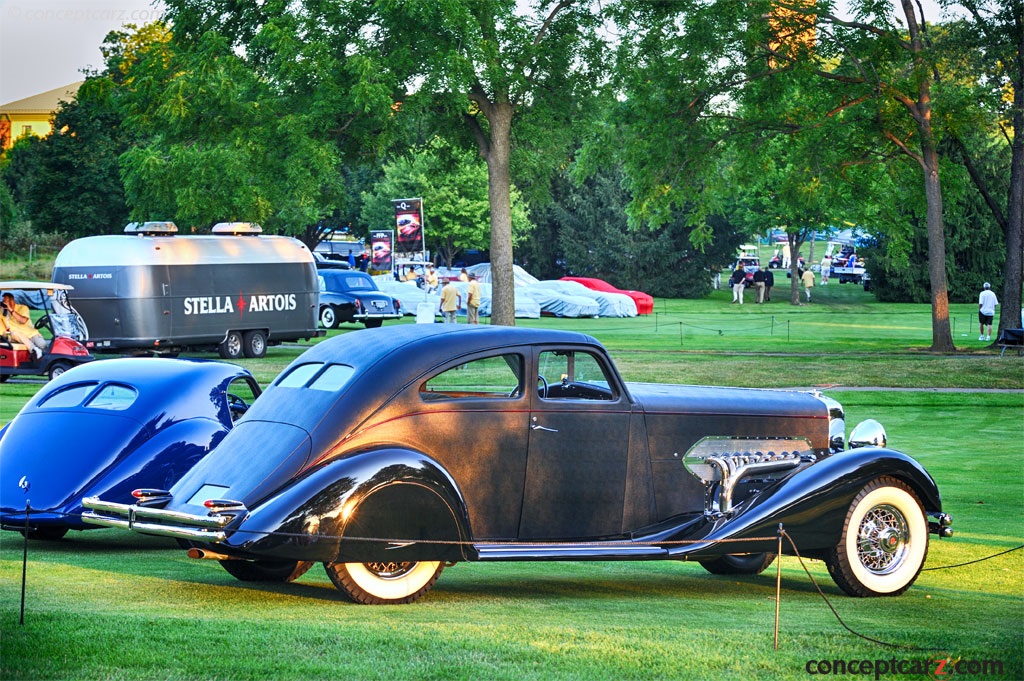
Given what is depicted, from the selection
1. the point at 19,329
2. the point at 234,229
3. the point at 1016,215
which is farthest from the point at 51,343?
the point at 1016,215

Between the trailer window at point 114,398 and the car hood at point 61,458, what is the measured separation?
0.14m

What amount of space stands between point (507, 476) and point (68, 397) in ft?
14.0

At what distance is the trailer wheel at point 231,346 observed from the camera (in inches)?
1334

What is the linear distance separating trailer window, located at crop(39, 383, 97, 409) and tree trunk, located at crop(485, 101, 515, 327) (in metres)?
24.8

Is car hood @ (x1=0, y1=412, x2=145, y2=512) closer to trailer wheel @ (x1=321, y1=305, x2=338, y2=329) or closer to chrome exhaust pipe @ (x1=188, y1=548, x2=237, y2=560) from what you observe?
chrome exhaust pipe @ (x1=188, y1=548, x2=237, y2=560)

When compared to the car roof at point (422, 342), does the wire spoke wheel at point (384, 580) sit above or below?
below

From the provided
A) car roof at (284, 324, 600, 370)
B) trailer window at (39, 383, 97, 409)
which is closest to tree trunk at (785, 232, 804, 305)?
trailer window at (39, 383, 97, 409)

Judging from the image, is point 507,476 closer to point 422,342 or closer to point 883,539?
point 422,342

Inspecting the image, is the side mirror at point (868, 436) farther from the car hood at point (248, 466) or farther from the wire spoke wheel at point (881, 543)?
the car hood at point (248, 466)

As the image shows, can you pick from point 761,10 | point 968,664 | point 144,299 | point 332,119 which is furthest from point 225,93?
point 968,664

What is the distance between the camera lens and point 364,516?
294 inches

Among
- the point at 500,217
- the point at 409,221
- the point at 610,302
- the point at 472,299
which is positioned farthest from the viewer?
the point at 610,302

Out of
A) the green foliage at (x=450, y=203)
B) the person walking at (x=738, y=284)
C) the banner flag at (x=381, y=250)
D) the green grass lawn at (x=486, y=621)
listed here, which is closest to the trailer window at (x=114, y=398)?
the green grass lawn at (x=486, y=621)

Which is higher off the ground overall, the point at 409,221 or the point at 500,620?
the point at 409,221
